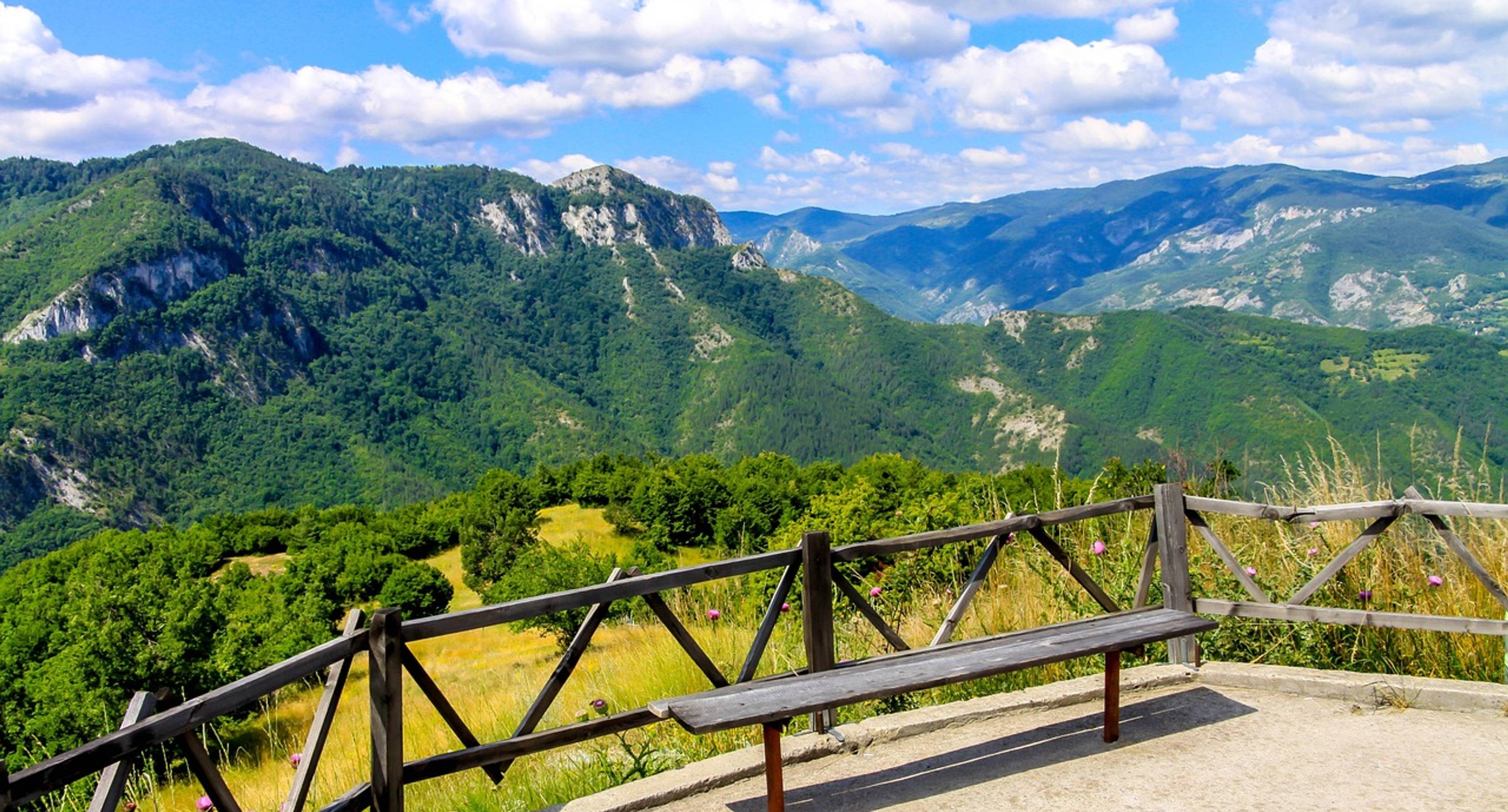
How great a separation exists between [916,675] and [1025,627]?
2706mm

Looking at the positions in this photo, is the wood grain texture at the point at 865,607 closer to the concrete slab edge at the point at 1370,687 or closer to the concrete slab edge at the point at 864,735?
the concrete slab edge at the point at 864,735

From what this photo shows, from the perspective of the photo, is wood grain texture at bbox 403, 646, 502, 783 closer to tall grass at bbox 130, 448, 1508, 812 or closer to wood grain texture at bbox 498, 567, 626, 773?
wood grain texture at bbox 498, 567, 626, 773

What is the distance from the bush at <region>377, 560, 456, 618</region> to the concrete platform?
41687mm

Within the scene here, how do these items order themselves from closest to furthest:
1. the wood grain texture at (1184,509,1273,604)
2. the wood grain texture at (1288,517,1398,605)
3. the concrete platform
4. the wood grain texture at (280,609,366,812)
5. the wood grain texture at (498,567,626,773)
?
1. the wood grain texture at (280,609,366,812)
2. the concrete platform
3. the wood grain texture at (498,567,626,773)
4. the wood grain texture at (1288,517,1398,605)
5. the wood grain texture at (1184,509,1273,604)

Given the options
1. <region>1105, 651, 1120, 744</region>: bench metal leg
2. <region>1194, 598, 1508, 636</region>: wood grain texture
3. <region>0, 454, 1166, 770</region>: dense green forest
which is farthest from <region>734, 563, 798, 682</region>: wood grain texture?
<region>1194, 598, 1508, 636</region>: wood grain texture

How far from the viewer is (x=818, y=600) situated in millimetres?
5801

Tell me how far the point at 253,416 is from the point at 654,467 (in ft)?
413

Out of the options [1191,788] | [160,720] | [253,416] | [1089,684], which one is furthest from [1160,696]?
[253,416]

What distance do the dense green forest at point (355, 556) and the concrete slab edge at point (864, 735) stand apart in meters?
1.72

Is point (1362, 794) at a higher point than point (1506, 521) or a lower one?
lower

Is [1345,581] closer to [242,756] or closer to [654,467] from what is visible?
[242,756]

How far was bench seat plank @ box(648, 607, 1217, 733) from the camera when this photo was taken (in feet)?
15.2

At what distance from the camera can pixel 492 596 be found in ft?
136

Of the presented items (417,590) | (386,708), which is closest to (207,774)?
(386,708)
